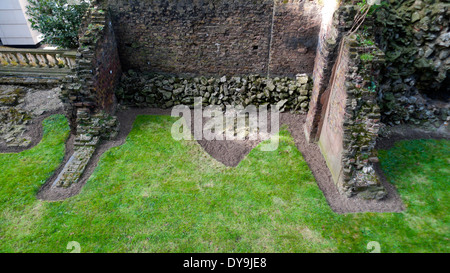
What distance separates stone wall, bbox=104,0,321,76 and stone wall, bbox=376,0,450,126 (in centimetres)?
252

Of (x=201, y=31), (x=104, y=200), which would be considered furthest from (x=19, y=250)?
(x=201, y=31)

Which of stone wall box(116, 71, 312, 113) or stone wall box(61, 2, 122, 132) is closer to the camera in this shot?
stone wall box(61, 2, 122, 132)

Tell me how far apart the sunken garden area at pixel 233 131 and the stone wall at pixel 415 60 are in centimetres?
5

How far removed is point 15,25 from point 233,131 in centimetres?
1244

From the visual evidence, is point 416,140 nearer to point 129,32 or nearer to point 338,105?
point 338,105

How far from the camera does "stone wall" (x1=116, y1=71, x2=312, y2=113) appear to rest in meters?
10.4

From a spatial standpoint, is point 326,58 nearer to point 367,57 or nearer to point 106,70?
point 367,57

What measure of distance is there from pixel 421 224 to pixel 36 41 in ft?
57.9

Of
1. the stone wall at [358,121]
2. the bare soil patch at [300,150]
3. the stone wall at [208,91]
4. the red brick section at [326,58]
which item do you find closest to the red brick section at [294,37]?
the stone wall at [208,91]

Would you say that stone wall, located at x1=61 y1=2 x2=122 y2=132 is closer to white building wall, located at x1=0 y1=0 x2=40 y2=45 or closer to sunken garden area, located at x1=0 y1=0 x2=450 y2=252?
sunken garden area, located at x1=0 y1=0 x2=450 y2=252

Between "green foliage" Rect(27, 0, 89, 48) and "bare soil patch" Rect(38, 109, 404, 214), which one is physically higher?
"green foliage" Rect(27, 0, 89, 48)

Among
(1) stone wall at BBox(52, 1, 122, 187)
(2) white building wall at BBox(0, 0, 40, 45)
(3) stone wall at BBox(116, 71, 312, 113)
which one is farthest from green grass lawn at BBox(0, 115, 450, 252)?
(2) white building wall at BBox(0, 0, 40, 45)

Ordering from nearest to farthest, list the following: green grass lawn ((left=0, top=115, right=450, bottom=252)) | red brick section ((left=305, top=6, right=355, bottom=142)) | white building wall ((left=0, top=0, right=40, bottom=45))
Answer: green grass lawn ((left=0, top=115, right=450, bottom=252)), red brick section ((left=305, top=6, right=355, bottom=142)), white building wall ((left=0, top=0, right=40, bottom=45))

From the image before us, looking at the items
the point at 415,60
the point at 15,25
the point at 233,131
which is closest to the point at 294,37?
the point at 233,131
